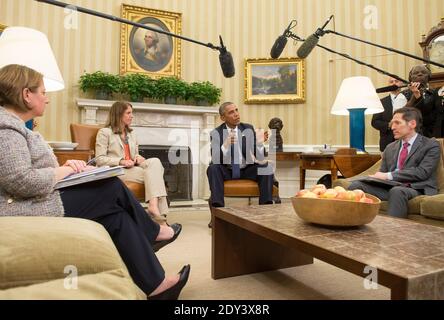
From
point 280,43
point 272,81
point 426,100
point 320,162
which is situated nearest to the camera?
point 280,43

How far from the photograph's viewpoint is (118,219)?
1364 mm

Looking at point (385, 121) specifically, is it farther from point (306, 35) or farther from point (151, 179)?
point (151, 179)

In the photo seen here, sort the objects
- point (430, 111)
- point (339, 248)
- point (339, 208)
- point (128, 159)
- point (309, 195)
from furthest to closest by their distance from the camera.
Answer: point (430, 111) → point (128, 159) → point (309, 195) → point (339, 208) → point (339, 248)

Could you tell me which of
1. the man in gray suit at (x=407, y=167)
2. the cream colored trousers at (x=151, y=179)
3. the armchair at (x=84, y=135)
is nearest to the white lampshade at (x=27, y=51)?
the armchair at (x=84, y=135)

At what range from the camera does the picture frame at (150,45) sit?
4320mm

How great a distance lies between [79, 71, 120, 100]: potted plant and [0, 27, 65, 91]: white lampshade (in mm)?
1607

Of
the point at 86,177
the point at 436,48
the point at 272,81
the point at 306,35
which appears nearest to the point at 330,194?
the point at 86,177

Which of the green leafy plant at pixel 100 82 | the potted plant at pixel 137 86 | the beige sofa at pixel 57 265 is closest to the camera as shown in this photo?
the beige sofa at pixel 57 265

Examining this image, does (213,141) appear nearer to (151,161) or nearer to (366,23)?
(151,161)

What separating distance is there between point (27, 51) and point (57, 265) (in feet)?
6.38

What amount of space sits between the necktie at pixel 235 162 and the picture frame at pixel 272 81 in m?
1.75

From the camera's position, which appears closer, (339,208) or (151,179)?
(339,208)

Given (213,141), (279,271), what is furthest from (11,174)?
(213,141)

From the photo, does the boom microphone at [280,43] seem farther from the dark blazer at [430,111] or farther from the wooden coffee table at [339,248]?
the dark blazer at [430,111]
